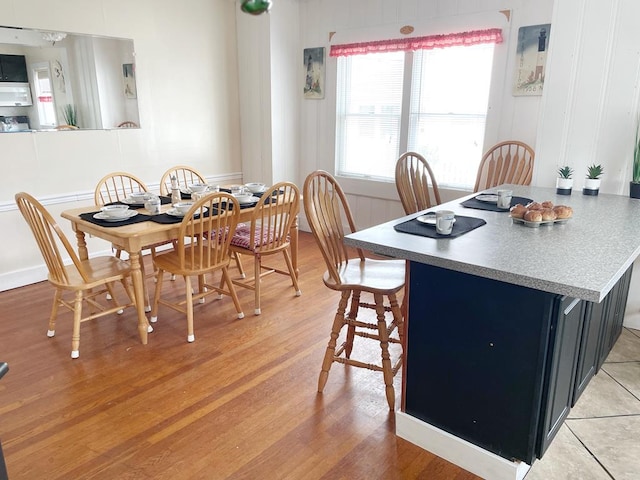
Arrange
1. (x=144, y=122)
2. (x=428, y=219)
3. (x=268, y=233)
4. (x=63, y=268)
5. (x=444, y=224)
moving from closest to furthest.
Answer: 1. (x=444, y=224)
2. (x=428, y=219)
3. (x=63, y=268)
4. (x=268, y=233)
5. (x=144, y=122)

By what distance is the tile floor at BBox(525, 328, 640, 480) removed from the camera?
178cm

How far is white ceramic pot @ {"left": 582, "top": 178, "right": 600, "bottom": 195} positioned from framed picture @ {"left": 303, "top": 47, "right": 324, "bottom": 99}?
9.19ft

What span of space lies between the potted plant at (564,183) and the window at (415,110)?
1.14 m

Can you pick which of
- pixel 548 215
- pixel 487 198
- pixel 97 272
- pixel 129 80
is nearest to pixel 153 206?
pixel 97 272

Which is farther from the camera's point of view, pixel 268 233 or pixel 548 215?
pixel 268 233

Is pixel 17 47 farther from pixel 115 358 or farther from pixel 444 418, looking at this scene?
pixel 444 418

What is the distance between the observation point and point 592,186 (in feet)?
9.06

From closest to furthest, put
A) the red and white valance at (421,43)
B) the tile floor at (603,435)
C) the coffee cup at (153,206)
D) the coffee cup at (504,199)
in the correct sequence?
the tile floor at (603,435) → the coffee cup at (504,199) → the coffee cup at (153,206) → the red and white valance at (421,43)

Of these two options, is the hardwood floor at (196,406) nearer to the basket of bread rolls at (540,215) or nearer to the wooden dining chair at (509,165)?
the basket of bread rolls at (540,215)

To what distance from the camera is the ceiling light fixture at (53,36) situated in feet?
11.3

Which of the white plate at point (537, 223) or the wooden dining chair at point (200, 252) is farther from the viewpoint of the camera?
the wooden dining chair at point (200, 252)

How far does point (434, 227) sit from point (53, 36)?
10.6 ft

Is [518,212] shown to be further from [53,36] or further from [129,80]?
[53,36]

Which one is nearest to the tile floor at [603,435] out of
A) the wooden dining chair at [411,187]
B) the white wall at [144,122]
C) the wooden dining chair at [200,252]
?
the wooden dining chair at [411,187]
